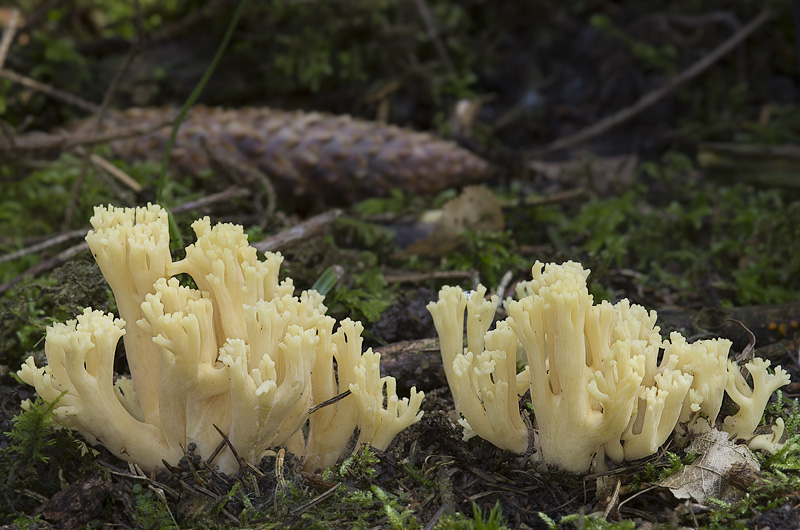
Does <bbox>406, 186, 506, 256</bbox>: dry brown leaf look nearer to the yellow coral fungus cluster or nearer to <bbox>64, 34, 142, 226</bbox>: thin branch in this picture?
the yellow coral fungus cluster

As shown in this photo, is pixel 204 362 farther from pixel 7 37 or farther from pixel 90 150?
pixel 7 37

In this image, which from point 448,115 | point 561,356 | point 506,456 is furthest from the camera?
point 448,115

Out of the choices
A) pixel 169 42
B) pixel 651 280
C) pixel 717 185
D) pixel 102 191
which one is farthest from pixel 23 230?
pixel 717 185

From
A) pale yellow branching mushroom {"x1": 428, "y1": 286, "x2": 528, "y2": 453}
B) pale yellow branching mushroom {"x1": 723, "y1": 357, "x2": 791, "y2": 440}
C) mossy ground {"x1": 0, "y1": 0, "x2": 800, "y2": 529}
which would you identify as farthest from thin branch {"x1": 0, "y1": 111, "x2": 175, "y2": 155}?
pale yellow branching mushroom {"x1": 723, "y1": 357, "x2": 791, "y2": 440}

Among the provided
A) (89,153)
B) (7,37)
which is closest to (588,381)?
(89,153)

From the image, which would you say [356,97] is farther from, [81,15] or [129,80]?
[81,15]
